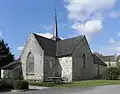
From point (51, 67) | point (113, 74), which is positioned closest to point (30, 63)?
point (51, 67)

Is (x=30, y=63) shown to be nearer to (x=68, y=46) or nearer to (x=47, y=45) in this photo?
(x=47, y=45)

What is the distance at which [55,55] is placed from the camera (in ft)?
161

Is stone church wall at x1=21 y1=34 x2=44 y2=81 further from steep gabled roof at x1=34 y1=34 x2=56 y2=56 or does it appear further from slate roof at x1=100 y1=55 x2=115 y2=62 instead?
slate roof at x1=100 y1=55 x2=115 y2=62

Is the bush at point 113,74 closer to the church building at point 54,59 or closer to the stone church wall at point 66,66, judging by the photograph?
the church building at point 54,59

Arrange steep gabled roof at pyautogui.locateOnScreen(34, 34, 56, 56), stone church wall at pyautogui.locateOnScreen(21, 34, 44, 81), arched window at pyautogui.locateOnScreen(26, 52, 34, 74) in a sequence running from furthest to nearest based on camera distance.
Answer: arched window at pyautogui.locateOnScreen(26, 52, 34, 74) < steep gabled roof at pyautogui.locateOnScreen(34, 34, 56, 56) < stone church wall at pyautogui.locateOnScreen(21, 34, 44, 81)

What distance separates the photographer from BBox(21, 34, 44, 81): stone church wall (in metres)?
46.3

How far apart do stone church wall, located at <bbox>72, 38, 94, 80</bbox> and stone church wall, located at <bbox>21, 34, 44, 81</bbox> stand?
6.48 meters

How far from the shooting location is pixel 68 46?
49281 mm

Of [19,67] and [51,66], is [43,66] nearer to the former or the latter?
[51,66]

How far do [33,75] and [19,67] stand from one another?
4710 mm

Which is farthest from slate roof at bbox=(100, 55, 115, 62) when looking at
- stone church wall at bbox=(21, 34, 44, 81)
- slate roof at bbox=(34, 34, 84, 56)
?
stone church wall at bbox=(21, 34, 44, 81)

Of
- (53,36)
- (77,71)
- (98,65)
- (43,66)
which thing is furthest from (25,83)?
(53,36)

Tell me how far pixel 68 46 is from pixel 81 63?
4.43 meters

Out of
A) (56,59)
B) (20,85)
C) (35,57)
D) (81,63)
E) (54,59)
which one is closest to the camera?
(20,85)
